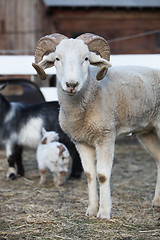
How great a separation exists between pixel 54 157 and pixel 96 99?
1.78 meters

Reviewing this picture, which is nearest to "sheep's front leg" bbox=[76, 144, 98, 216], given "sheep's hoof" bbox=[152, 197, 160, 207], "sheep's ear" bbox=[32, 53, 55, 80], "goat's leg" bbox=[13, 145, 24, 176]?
"sheep's hoof" bbox=[152, 197, 160, 207]

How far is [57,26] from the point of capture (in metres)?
17.2

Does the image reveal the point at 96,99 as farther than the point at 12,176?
No

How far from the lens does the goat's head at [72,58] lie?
3.69m

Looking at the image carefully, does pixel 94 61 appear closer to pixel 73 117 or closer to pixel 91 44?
pixel 91 44

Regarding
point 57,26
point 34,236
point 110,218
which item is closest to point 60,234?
point 34,236

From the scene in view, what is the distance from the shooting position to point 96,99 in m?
4.16

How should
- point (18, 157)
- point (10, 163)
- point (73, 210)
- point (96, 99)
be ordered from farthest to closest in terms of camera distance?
1. point (18, 157)
2. point (10, 163)
3. point (73, 210)
4. point (96, 99)

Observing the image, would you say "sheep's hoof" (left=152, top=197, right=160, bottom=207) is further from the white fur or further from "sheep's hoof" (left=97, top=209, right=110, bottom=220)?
the white fur

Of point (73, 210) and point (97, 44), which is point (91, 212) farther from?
point (97, 44)

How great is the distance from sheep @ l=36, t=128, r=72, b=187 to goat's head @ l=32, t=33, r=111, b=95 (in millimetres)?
1742

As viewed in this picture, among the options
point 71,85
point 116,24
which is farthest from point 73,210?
point 116,24

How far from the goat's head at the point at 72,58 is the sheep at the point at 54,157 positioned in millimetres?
1742

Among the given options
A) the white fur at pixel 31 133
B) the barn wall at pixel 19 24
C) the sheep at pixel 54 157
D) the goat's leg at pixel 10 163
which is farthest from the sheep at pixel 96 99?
the barn wall at pixel 19 24
